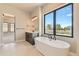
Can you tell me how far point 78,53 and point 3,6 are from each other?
5371mm

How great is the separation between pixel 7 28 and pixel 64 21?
407cm

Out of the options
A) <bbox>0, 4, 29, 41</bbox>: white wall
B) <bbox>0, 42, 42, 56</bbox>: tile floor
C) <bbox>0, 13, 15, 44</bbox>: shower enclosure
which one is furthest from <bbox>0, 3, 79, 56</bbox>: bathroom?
<bbox>0, 13, 15, 44</bbox>: shower enclosure

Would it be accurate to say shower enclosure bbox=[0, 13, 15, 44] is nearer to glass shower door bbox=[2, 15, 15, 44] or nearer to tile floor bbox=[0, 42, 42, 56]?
glass shower door bbox=[2, 15, 15, 44]

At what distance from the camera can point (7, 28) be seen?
6.15 m

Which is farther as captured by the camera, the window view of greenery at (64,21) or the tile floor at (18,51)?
the tile floor at (18,51)

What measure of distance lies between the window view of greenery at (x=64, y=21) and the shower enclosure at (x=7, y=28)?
353 cm

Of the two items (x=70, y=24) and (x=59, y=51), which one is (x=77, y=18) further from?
(x=59, y=51)

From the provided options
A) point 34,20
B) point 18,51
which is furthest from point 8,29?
point 18,51

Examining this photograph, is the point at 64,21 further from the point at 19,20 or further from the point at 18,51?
the point at 19,20

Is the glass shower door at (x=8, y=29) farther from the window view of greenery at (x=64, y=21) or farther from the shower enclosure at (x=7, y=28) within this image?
the window view of greenery at (x=64, y=21)

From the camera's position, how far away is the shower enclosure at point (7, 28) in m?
5.67

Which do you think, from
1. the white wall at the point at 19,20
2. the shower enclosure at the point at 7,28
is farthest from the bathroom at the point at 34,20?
the shower enclosure at the point at 7,28

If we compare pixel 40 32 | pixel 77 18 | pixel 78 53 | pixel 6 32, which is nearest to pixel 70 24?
pixel 77 18

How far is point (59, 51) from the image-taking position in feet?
8.29
